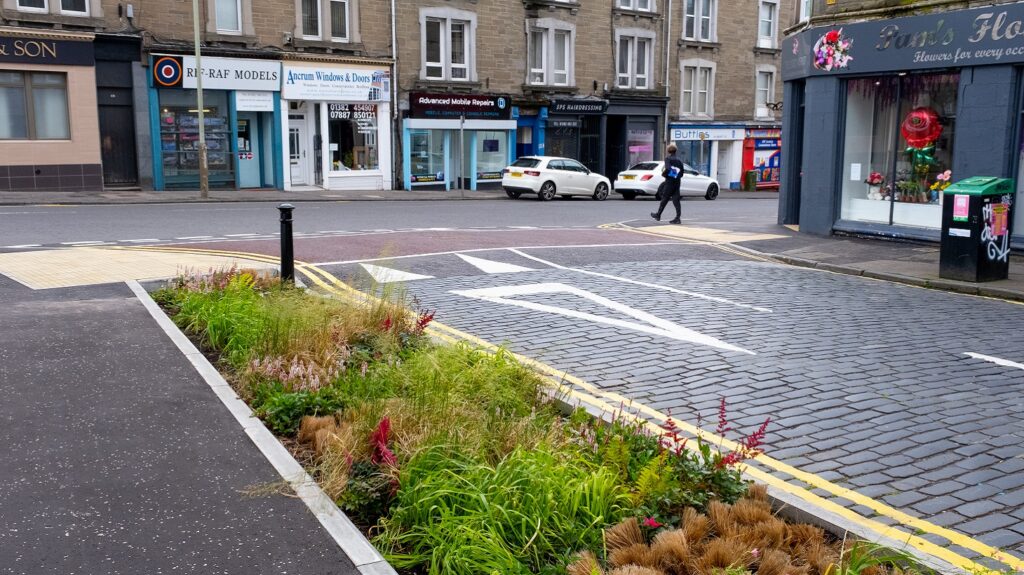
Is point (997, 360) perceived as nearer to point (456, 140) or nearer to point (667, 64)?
point (456, 140)

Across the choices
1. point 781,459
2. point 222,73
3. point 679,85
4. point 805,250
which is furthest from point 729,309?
point 679,85

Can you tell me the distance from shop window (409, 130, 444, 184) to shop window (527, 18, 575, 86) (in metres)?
5.12

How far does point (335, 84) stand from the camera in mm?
A: 32938

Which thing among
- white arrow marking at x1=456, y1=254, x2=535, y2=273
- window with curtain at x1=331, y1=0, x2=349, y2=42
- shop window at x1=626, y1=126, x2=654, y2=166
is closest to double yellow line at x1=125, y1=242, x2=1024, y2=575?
white arrow marking at x1=456, y1=254, x2=535, y2=273

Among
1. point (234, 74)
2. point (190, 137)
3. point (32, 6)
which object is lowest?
point (190, 137)

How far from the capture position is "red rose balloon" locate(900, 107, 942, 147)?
16438 mm

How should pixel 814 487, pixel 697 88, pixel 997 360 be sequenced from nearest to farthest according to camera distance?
pixel 814 487
pixel 997 360
pixel 697 88

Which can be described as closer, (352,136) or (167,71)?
(167,71)

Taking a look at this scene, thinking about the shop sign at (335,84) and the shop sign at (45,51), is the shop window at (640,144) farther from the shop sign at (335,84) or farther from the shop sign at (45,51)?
the shop sign at (45,51)

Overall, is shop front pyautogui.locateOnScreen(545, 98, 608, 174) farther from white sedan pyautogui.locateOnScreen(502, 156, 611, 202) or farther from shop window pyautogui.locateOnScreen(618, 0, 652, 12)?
white sedan pyautogui.locateOnScreen(502, 156, 611, 202)

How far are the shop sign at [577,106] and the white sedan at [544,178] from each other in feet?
18.8

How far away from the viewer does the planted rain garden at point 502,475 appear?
12.8ft

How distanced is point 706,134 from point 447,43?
15466 millimetres

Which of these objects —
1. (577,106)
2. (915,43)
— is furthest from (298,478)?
(577,106)
